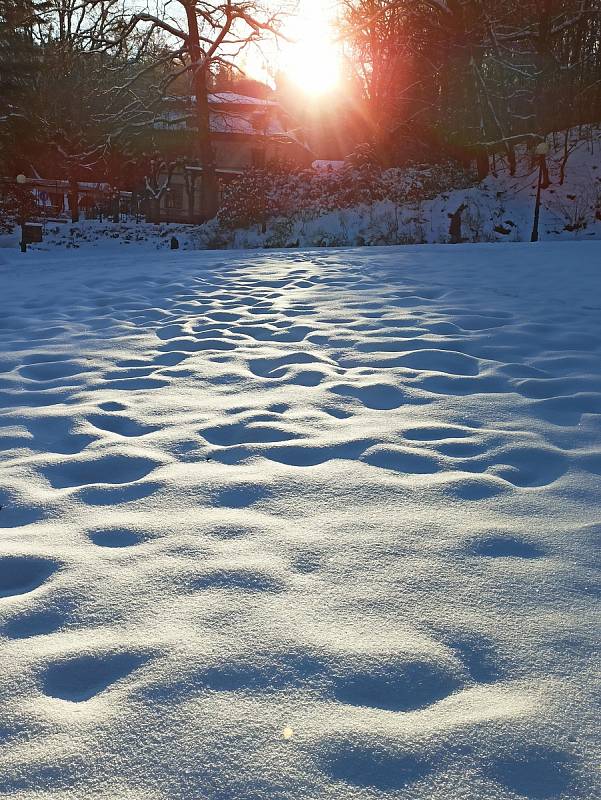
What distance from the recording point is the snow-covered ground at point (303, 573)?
1.09m

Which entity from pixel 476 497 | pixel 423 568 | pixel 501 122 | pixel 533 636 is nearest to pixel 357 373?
pixel 476 497

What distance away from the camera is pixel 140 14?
63.2 feet

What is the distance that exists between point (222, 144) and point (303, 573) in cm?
3369

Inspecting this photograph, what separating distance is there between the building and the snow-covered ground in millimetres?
17522

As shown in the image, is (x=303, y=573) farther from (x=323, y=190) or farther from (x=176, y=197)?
(x=176, y=197)

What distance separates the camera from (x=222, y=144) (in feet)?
106

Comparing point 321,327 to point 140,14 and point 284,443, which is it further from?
point 140,14

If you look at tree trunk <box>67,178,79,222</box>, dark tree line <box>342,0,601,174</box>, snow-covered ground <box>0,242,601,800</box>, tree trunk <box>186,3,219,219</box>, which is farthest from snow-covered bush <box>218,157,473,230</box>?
snow-covered ground <box>0,242,601,800</box>

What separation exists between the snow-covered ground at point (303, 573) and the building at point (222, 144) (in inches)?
690

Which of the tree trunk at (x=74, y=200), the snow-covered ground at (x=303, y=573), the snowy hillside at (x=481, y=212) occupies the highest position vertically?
the tree trunk at (x=74, y=200)

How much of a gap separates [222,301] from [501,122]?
14.4 metres

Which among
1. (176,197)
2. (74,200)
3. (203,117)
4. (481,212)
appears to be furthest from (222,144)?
(481,212)

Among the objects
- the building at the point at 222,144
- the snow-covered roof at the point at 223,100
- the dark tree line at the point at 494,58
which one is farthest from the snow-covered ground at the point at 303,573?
the snow-covered roof at the point at 223,100

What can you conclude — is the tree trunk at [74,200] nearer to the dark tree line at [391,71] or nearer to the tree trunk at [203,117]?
the dark tree line at [391,71]
